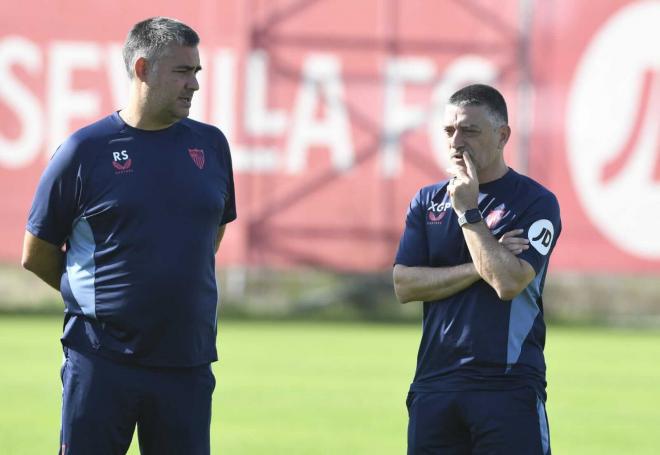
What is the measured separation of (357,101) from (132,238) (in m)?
16.2

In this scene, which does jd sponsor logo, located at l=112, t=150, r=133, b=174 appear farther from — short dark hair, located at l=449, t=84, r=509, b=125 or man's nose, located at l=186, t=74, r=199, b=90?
short dark hair, located at l=449, t=84, r=509, b=125

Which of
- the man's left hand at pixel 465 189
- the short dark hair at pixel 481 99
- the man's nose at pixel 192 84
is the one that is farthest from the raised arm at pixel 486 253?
the man's nose at pixel 192 84

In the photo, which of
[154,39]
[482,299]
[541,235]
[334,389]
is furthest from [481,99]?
[334,389]

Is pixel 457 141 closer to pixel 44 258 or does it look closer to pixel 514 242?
pixel 514 242

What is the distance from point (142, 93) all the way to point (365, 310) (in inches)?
641

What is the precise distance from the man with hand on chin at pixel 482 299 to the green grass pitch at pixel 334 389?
411 centimetres

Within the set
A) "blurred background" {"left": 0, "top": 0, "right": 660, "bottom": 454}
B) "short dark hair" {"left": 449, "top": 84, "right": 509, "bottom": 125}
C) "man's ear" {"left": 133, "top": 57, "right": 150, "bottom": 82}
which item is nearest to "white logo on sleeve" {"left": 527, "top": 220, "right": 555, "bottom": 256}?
"short dark hair" {"left": 449, "top": 84, "right": 509, "bottom": 125}

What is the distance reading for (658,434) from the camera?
1098cm

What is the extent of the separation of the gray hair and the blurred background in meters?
14.9

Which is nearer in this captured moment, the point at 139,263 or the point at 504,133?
the point at 139,263

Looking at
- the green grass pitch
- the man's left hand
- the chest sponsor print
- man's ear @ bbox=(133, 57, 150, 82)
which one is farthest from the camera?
the green grass pitch

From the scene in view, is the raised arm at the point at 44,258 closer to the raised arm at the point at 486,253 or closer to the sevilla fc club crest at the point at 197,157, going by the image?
the sevilla fc club crest at the point at 197,157

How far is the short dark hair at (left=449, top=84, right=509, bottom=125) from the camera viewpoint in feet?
19.6

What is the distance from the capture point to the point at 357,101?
21.9 m
